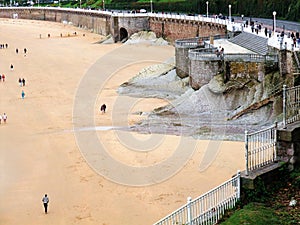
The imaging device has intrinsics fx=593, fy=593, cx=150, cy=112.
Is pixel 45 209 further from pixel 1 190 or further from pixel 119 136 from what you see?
pixel 119 136

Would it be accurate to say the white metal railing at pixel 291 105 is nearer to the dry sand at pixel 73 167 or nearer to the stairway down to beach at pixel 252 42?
the dry sand at pixel 73 167

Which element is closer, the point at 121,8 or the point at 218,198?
the point at 218,198

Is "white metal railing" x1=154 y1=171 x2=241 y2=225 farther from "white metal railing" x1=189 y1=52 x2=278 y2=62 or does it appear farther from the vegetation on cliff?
"white metal railing" x1=189 y1=52 x2=278 y2=62

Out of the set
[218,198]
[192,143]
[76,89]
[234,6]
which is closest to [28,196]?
[192,143]

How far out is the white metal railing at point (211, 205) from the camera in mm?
13969

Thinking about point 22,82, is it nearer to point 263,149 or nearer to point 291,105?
point 291,105

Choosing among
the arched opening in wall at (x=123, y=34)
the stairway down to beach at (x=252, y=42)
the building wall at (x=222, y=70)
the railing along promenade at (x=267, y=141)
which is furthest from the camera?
the arched opening in wall at (x=123, y=34)

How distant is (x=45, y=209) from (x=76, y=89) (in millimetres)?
27153

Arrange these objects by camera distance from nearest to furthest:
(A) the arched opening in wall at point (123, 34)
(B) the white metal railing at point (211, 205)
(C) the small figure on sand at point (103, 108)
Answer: (B) the white metal railing at point (211, 205), (C) the small figure on sand at point (103, 108), (A) the arched opening in wall at point (123, 34)

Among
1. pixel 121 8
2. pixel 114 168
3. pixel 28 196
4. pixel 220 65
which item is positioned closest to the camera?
pixel 28 196

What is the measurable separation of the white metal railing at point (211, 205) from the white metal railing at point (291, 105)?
2406 mm

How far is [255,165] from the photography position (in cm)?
1545

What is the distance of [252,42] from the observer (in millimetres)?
40938

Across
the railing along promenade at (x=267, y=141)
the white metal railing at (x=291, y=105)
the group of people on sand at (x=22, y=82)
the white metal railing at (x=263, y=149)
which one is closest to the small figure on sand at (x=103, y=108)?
the group of people on sand at (x=22, y=82)
